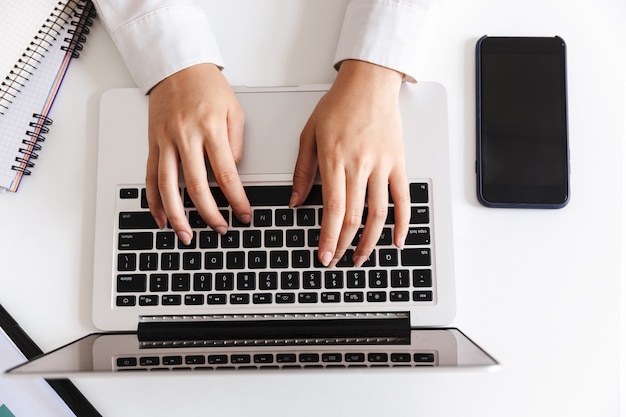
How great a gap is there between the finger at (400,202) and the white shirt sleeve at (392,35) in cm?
12

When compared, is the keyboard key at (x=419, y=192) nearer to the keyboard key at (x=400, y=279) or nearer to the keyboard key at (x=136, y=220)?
the keyboard key at (x=400, y=279)

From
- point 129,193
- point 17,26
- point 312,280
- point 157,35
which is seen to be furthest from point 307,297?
point 17,26

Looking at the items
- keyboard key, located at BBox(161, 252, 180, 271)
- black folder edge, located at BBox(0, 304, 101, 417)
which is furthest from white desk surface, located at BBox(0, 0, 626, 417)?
keyboard key, located at BBox(161, 252, 180, 271)

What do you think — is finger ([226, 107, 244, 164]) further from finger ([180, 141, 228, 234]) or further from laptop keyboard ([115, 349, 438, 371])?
laptop keyboard ([115, 349, 438, 371])

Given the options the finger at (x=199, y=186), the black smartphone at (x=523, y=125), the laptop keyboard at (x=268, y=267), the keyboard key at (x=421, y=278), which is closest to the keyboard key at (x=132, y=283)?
the laptop keyboard at (x=268, y=267)

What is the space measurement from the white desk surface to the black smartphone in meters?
0.02

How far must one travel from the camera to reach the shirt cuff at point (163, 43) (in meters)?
0.59

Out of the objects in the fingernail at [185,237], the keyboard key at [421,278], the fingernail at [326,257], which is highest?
the fingernail at [185,237]

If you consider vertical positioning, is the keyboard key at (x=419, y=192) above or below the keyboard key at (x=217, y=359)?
above

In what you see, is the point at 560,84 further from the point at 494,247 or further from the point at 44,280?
the point at 44,280

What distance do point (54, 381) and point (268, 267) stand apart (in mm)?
285

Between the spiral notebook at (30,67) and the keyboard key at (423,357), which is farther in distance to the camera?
the spiral notebook at (30,67)

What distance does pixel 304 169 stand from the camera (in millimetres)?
566

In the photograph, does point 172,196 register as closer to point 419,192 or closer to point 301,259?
point 301,259
